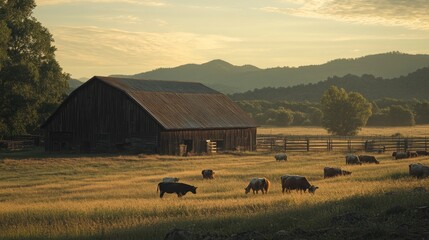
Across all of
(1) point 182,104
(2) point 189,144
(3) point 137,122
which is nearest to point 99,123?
(3) point 137,122

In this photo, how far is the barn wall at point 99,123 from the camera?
50809 millimetres

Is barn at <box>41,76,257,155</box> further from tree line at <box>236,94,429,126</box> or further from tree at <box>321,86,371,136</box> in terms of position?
tree line at <box>236,94,429,126</box>

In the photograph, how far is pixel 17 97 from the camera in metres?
56.3

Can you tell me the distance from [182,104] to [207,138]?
482 centimetres

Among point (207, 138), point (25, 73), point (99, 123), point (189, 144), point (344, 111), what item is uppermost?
point (25, 73)

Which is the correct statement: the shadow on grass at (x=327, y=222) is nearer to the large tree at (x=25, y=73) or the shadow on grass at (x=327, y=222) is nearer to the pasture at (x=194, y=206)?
the pasture at (x=194, y=206)

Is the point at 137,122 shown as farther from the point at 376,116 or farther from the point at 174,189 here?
the point at 376,116

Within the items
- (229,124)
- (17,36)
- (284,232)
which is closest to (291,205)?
(284,232)

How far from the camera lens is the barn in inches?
1992

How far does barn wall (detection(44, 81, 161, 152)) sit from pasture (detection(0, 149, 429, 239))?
17.0 m

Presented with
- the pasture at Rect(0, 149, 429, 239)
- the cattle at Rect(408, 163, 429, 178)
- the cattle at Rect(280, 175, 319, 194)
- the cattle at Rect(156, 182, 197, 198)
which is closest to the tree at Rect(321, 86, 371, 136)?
the pasture at Rect(0, 149, 429, 239)

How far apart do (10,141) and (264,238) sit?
165 ft

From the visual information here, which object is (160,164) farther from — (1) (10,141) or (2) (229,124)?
(1) (10,141)

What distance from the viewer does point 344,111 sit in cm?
8200
